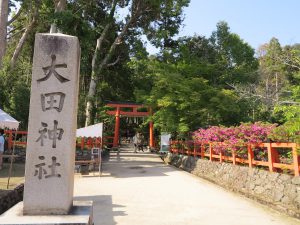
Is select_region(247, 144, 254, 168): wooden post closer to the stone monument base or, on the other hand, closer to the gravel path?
the gravel path

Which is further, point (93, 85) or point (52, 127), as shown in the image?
point (93, 85)

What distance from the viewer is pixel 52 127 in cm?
442

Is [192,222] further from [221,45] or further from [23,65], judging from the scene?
[23,65]

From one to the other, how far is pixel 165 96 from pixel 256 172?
8301mm

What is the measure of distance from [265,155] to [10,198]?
6.80 metres

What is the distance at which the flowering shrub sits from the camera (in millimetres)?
9312

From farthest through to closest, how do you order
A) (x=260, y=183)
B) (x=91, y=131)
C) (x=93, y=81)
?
(x=93, y=81) → (x=91, y=131) → (x=260, y=183)

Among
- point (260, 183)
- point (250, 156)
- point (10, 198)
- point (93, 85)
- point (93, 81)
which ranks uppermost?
point (93, 81)

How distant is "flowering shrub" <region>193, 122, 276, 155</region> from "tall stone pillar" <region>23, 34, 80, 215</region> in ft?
19.8

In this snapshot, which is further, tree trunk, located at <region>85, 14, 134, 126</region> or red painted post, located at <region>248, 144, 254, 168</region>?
tree trunk, located at <region>85, 14, 134, 126</region>

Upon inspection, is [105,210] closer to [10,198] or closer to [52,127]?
[10,198]

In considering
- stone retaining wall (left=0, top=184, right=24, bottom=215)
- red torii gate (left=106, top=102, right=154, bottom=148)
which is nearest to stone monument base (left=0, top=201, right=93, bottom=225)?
stone retaining wall (left=0, top=184, right=24, bottom=215)

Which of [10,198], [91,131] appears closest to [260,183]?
[10,198]

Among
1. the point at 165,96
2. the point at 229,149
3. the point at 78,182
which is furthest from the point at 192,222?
the point at 165,96
